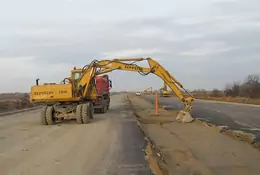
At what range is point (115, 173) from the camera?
28.7 ft

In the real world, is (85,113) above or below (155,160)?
above

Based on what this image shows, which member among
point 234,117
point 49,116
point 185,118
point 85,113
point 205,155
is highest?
point 85,113

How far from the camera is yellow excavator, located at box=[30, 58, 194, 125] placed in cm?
2369

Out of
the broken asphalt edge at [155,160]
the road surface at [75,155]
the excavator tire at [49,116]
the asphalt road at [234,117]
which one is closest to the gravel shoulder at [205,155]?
the broken asphalt edge at [155,160]

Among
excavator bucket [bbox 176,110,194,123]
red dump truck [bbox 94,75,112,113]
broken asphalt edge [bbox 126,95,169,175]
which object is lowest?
broken asphalt edge [bbox 126,95,169,175]

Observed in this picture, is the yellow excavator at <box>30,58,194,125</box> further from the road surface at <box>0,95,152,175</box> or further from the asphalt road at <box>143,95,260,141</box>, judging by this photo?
the road surface at <box>0,95,152,175</box>

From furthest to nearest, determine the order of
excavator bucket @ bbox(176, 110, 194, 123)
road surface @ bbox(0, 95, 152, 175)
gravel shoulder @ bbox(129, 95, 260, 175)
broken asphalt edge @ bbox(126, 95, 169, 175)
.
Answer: excavator bucket @ bbox(176, 110, 194, 123) → gravel shoulder @ bbox(129, 95, 260, 175) → road surface @ bbox(0, 95, 152, 175) → broken asphalt edge @ bbox(126, 95, 169, 175)

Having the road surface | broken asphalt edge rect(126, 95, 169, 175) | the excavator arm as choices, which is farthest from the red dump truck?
broken asphalt edge rect(126, 95, 169, 175)

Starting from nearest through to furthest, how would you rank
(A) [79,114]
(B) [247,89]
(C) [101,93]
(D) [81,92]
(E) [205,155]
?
(E) [205,155] < (A) [79,114] < (D) [81,92] < (C) [101,93] < (B) [247,89]

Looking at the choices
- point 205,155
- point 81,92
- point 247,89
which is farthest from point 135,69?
point 247,89

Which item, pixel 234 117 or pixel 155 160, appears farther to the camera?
pixel 234 117

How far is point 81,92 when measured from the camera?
25.5 meters

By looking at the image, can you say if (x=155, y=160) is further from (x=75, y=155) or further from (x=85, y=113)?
(x=85, y=113)

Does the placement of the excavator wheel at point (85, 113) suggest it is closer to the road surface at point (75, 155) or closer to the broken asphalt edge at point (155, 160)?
the road surface at point (75, 155)
